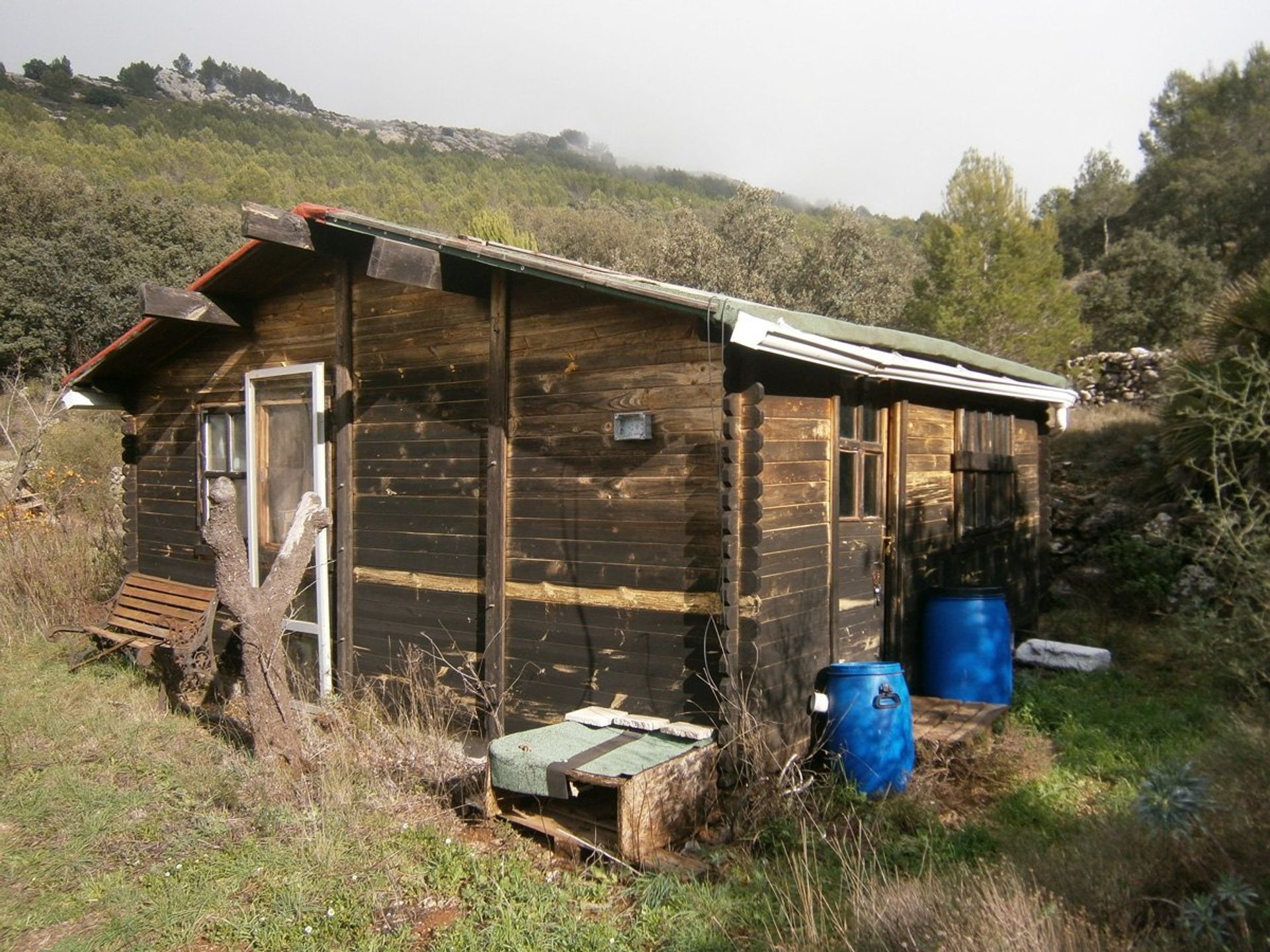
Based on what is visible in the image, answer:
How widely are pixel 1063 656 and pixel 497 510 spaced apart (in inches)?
202

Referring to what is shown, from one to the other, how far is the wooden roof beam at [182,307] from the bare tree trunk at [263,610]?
8.23ft

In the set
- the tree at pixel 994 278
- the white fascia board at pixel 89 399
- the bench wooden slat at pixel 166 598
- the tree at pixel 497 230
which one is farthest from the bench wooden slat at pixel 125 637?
the tree at pixel 994 278

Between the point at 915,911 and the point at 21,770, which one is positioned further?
the point at 21,770

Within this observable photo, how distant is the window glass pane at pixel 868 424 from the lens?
20.6 feet

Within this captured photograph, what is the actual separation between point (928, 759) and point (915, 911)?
7.95 feet

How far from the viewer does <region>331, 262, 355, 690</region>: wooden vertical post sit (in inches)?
266

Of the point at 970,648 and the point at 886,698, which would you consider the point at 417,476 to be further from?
the point at 970,648

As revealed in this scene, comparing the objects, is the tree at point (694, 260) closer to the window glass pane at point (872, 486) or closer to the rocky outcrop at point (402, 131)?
the window glass pane at point (872, 486)

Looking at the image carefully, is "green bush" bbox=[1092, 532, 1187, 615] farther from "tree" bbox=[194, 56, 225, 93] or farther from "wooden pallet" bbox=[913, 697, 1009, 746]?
"tree" bbox=[194, 56, 225, 93]

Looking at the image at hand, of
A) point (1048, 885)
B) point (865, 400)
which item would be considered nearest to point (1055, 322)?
point (865, 400)

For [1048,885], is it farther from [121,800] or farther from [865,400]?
[121,800]

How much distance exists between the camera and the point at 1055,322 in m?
22.1

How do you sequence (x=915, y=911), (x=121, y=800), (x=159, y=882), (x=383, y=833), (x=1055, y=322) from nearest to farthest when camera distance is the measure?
(x=915, y=911), (x=159, y=882), (x=383, y=833), (x=121, y=800), (x=1055, y=322)

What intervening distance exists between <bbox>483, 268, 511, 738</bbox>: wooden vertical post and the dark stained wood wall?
1709 millimetres
